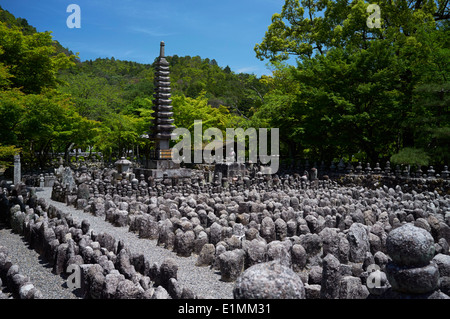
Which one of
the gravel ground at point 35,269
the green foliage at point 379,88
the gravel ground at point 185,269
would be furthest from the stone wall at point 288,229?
the green foliage at point 379,88

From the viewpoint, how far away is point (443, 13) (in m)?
21.3

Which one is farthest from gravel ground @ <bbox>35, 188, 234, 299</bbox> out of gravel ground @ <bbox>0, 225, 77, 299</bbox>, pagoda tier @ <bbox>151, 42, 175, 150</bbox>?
pagoda tier @ <bbox>151, 42, 175, 150</bbox>

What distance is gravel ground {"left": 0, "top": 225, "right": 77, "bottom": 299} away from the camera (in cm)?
510

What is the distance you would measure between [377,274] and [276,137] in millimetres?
18612

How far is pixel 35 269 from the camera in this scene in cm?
605

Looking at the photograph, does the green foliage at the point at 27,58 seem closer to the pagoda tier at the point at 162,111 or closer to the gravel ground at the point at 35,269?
the pagoda tier at the point at 162,111

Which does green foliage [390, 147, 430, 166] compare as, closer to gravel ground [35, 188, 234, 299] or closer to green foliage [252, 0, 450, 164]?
green foliage [252, 0, 450, 164]

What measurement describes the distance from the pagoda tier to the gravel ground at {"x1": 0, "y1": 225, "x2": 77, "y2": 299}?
9.32 m

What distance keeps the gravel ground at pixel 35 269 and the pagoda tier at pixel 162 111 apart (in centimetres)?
932

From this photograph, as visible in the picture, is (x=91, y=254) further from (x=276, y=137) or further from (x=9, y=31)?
(x=276, y=137)

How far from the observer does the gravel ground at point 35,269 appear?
201 inches

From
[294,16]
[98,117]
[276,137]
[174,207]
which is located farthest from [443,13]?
[98,117]

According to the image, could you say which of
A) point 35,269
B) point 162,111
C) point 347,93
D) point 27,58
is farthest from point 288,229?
point 27,58

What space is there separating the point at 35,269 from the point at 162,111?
39.4ft
